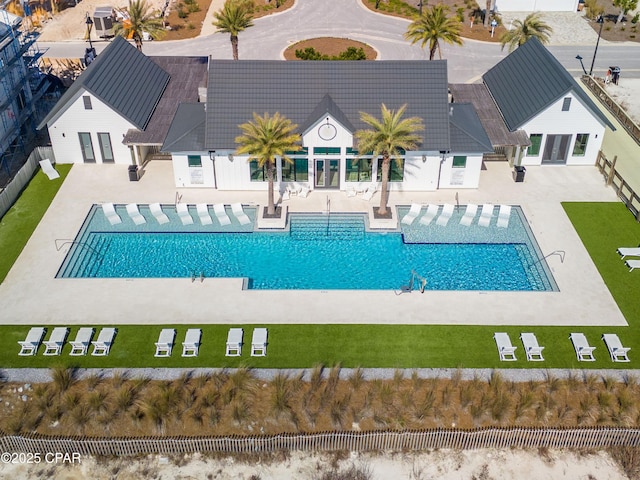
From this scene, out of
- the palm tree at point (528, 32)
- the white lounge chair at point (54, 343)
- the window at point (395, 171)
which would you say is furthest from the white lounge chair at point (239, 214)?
the palm tree at point (528, 32)

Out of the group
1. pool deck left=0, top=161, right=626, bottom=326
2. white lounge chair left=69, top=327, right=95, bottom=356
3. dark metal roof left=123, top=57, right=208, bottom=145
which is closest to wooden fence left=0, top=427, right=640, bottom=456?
white lounge chair left=69, top=327, right=95, bottom=356

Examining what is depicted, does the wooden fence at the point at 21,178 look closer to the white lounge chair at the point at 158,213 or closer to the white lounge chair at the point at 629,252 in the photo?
the white lounge chair at the point at 158,213

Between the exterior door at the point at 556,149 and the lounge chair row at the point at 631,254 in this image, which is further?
the exterior door at the point at 556,149

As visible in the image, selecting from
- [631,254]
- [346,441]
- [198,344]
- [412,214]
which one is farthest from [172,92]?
[631,254]

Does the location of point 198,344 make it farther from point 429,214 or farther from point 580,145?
point 580,145

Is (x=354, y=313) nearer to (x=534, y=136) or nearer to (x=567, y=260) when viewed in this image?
(x=567, y=260)

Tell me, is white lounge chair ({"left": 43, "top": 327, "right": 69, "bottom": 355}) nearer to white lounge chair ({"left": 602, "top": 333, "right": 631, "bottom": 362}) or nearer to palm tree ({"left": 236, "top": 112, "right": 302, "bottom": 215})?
palm tree ({"left": 236, "top": 112, "right": 302, "bottom": 215})
